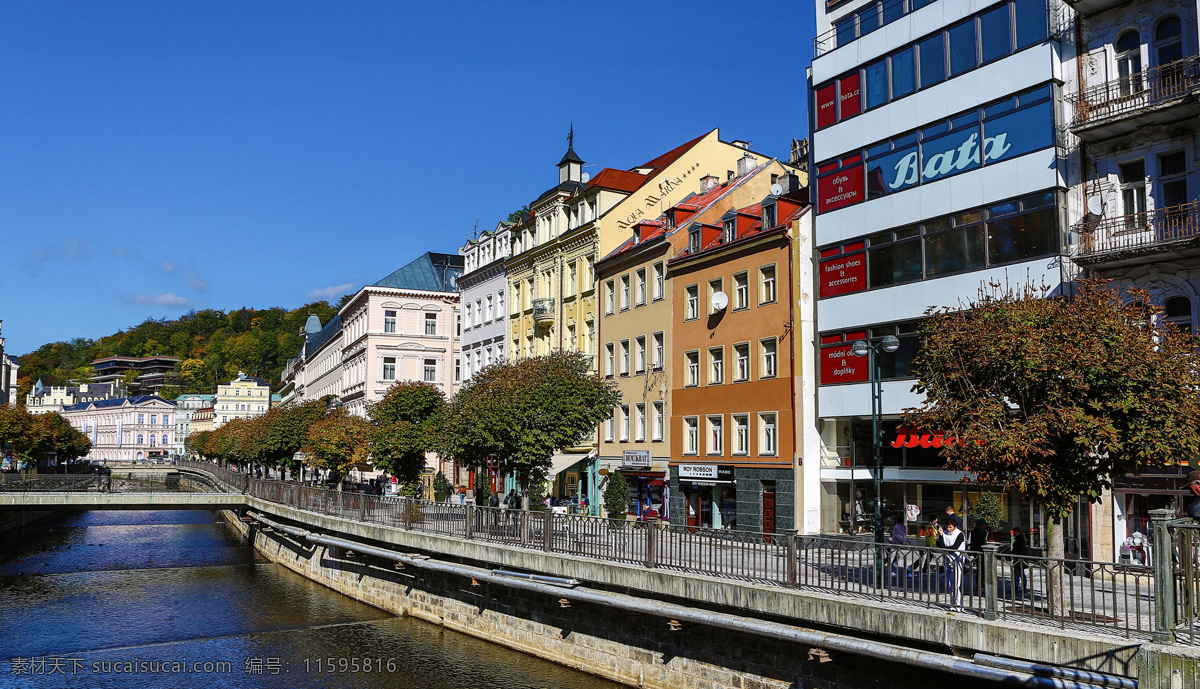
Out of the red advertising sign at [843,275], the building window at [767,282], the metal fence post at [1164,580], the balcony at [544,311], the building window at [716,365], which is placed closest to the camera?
the metal fence post at [1164,580]

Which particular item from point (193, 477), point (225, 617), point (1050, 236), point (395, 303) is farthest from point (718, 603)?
point (193, 477)

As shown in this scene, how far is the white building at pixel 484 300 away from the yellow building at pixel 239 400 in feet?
392

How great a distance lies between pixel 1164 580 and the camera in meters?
11.6

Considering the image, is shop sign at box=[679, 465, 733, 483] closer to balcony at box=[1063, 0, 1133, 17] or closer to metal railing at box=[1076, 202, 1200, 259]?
metal railing at box=[1076, 202, 1200, 259]

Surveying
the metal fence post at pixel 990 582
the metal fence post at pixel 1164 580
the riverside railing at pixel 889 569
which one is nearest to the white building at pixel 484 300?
the riverside railing at pixel 889 569

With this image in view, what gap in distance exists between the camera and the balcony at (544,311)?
167 ft

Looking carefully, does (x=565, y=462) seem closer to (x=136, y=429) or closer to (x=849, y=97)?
(x=849, y=97)

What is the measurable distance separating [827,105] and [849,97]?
3.51ft

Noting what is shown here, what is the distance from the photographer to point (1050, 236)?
25.3 m

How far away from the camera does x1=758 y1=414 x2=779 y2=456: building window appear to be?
1324 inches

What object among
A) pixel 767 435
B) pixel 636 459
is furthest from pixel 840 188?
pixel 636 459

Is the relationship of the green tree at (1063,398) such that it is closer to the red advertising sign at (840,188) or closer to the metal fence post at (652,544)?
the metal fence post at (652,544)

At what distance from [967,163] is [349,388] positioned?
206 feet

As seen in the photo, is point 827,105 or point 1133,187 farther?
point 827,105
